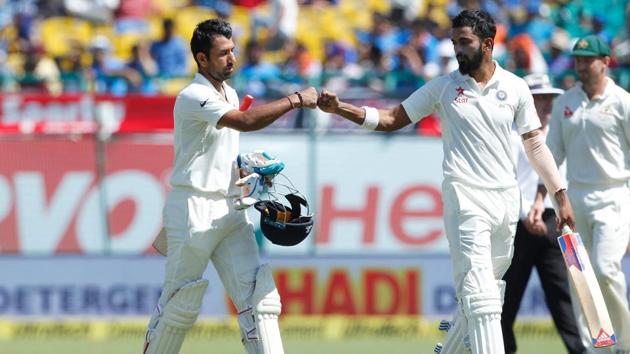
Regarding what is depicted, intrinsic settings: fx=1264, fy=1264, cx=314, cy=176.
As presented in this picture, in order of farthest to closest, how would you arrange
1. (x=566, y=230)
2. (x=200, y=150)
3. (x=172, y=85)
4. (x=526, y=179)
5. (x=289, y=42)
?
(x=289, y=42) < (x=172, y=85) < (x=526, y=179) < (x=566, y=230) < (x=200, y=150)

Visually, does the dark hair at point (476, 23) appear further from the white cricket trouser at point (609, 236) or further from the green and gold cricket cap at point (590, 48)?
the white cricket trouser at point (609, 236)

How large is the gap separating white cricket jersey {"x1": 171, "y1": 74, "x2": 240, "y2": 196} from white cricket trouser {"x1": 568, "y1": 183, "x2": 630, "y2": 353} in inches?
129

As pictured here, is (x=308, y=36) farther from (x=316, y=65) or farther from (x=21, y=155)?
(x=21, y=155)

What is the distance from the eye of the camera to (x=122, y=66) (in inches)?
702

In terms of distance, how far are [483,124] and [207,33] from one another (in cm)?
187

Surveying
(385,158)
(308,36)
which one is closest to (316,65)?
(308,36)

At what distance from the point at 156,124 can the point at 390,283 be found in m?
3.03

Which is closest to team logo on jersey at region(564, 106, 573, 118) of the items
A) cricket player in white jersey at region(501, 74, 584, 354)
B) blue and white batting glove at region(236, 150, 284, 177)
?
cricket player in white jersey at region(501, 74, 584, 354)

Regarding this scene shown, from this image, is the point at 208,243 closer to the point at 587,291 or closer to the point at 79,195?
the point at 587,291

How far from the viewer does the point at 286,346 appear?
12445mm

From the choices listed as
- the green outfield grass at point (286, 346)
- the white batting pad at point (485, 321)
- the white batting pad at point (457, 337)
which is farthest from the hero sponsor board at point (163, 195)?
the white batting pad at point (485, 321)

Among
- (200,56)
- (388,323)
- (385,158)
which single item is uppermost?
(200,56)

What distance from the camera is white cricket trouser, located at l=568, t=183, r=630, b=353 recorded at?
998 cm

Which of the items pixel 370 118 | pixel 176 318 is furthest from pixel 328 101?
pixel 176 318
